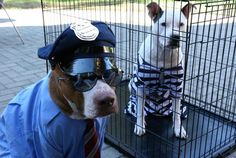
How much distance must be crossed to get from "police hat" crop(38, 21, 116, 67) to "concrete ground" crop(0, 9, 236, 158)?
73.6 inches

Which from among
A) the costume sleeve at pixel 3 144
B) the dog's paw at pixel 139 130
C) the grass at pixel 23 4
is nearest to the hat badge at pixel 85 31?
the costume sleeve at pixel 3 144

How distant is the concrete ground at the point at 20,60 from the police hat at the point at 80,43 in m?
1.87

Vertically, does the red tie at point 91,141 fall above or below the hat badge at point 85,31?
below

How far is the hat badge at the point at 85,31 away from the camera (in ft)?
4.61

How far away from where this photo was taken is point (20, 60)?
18.9 feet

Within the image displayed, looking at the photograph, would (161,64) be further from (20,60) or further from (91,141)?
(20,60)

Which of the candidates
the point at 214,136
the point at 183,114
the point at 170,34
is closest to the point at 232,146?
the point at 214,136

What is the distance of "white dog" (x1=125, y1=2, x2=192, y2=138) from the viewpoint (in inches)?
113

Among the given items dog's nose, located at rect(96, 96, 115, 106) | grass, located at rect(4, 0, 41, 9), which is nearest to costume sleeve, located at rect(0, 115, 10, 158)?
dog's nose, located at rect(96, 96, 115, 106)

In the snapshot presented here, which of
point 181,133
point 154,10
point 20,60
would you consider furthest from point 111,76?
point 20,60

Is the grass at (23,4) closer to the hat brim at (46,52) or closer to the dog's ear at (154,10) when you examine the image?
the dog's ear at (154,10)

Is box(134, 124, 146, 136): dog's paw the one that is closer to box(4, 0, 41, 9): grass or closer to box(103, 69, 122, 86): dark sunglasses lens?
box(103, 69, 122, 86): dark sunglasses lens

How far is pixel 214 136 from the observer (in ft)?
10.8

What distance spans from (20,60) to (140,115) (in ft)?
10.5
